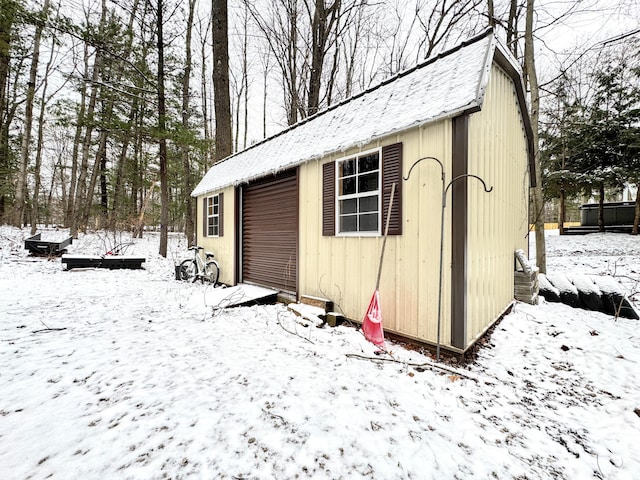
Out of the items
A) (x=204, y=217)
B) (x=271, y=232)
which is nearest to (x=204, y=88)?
(x=204, y=217)

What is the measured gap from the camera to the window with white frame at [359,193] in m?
3.73

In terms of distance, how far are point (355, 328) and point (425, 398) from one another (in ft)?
5.22

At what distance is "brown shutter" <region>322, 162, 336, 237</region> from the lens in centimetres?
419

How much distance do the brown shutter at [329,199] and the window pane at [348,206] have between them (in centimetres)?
13

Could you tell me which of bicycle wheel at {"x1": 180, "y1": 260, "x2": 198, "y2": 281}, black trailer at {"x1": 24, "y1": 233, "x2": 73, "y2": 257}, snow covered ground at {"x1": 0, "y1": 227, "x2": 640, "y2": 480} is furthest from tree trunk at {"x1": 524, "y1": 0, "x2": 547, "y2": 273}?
black trailer at {"x1": 24, "y1": 233, "x2": 73, "y2": 257}

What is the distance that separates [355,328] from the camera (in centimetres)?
388

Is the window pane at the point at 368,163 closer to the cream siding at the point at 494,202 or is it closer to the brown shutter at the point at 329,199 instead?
the brown shutter at the point at 329,199

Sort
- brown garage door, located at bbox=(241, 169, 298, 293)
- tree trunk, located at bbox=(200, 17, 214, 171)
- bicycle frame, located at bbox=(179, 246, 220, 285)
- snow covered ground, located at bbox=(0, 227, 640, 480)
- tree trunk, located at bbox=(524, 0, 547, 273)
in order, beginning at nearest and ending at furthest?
snow covered ground, located at bbox=(0, 227, 640, 480) → brown garage door, located at bbox=(241, 169, 298, 293) → tree trunk, located at bbox=(524, 0, 547, 273) → bicycle frame, located at bbox=(179, 246, 220, 285) → tree trunk, located at bbox=(200, 17, 214, 171)

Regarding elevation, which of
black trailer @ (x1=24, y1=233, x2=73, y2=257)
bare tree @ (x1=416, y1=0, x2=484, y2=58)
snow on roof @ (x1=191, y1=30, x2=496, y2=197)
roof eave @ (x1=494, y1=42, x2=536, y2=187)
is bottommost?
black trailer @ (x1=24, y1=233, x2=73, y2=257)

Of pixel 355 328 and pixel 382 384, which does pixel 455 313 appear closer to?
pixel 382 384

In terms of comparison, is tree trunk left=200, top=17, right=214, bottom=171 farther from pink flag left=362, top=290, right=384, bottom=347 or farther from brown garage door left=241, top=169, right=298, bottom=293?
pink flag left=362, top=290, right=384, bottom=347

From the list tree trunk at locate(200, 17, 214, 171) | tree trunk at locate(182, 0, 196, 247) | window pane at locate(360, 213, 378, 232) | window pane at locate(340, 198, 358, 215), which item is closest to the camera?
window pane at locate(360, 213, 378, 232)

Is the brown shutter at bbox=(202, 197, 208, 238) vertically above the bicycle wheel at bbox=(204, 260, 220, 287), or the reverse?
the brown shutter at bbox=(202, 197, 208, 238)

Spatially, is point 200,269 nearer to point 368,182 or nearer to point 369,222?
point 369,222
